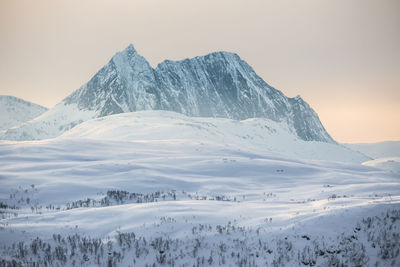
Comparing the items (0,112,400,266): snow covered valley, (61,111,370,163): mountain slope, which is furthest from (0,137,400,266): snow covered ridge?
(61,111,370,163): mountain slope

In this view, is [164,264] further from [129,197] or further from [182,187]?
[182,187]

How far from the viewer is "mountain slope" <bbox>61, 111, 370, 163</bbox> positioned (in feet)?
207

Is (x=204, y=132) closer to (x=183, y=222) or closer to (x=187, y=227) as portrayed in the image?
(x=183, y=222)

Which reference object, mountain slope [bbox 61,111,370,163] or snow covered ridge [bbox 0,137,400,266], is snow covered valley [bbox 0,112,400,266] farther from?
mountain slope [bbox 61,111,370,163]

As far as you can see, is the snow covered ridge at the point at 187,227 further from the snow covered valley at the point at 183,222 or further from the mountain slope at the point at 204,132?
the mountain slope at the point at 204,132

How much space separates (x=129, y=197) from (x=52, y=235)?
6455 millimetres

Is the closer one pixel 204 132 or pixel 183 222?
pixel 183 222

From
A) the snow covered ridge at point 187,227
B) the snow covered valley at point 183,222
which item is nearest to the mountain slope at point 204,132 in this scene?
the snow covered valley at point 183,222

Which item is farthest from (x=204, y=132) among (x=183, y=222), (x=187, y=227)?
(x=187, y=227)

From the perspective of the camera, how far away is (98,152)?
98.2 feet

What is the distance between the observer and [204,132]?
71.2m

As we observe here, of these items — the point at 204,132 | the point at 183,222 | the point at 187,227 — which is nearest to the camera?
the point at 187,227

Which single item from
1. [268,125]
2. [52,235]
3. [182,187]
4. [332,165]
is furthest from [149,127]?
[268,125]

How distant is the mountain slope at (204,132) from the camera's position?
207ft
